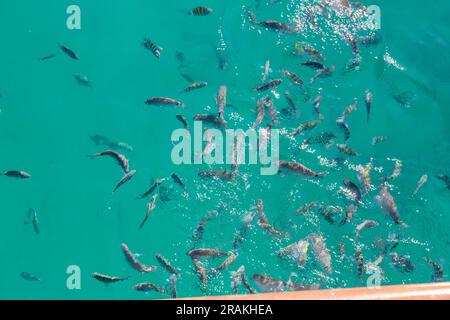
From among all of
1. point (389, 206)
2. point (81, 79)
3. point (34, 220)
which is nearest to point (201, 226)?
point (389, 206)

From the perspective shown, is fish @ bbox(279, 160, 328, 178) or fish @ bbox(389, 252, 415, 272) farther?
fish @ bbox(389, 252, 415, 272)

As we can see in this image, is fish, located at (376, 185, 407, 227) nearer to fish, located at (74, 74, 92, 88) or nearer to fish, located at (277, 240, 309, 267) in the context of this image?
fish, located at (277, 240, 309, 267)

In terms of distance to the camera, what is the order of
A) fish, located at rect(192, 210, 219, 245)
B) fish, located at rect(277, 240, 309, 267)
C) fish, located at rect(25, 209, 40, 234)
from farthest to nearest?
fish, located at rect(25, 209, 40, 234)
fish, located at rect(277, 240, 309, 267)
fish, located at rect(192, 210, 219, 245)

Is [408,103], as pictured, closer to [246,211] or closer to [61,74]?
[246,211]

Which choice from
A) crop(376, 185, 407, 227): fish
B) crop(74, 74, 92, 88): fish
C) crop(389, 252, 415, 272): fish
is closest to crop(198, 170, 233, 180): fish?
crop(376, 185, 407, 227): fish

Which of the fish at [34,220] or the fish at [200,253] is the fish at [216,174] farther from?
the fish at [34,220]

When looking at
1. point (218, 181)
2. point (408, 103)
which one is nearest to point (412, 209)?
point (408, 103)

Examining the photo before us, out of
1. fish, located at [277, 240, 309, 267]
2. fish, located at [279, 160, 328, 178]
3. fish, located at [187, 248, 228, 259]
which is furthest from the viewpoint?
fish, located at [277, 240, 309, 267]
